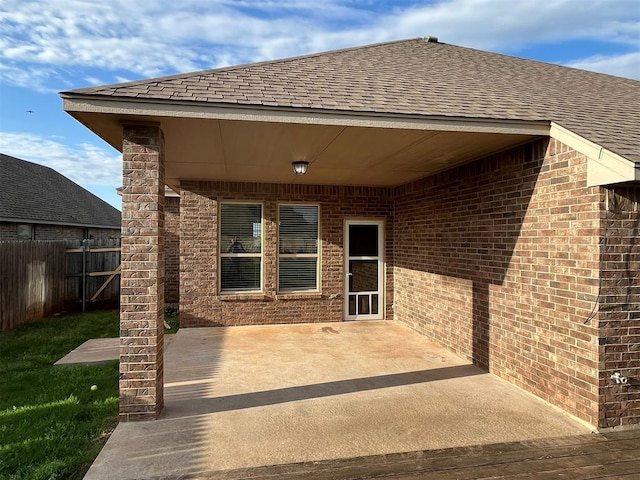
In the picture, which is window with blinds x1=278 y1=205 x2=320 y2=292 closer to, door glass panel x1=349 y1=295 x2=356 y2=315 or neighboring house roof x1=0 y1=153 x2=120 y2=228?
door glass panel x1=349 y1=295 x2=356 y2=315

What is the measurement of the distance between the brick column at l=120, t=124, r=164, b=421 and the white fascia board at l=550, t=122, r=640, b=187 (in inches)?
166

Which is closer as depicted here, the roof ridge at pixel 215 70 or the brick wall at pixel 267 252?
the roof ridge at pixel 215 70

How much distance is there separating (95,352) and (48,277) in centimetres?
475

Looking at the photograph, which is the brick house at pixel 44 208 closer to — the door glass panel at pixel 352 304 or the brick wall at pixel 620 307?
the door glass panel at pixel 352 304

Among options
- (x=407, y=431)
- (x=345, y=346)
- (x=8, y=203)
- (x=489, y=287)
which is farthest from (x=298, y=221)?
(x=8, y=203)

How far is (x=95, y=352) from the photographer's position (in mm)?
6336

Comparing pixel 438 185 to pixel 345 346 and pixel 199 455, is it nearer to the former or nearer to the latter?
pixel 345 346

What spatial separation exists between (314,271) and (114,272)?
638 centimetres

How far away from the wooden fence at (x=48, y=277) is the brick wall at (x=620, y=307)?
10.1 meters

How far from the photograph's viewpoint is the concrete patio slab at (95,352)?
19.3ft

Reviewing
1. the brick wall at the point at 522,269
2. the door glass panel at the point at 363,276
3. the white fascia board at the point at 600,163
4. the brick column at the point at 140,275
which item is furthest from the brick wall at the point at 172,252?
the white fascia board at the point at 600,163

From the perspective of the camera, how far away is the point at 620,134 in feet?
13.2

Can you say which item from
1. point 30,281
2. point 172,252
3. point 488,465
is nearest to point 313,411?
point 488,465

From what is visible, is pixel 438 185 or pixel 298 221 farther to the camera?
pixel 298 221
